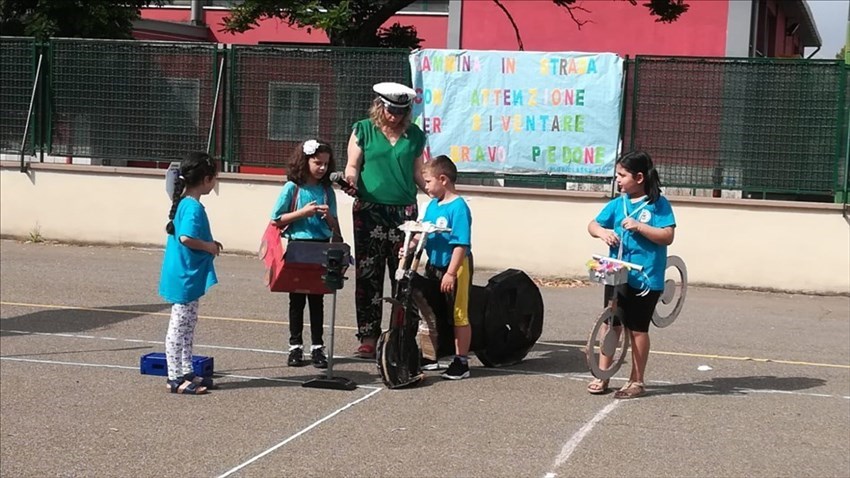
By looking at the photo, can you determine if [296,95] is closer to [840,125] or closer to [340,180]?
[840,125]

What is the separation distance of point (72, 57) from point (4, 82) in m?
1.06

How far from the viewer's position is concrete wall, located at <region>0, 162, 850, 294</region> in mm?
12500

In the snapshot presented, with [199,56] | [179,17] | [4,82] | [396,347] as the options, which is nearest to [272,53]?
[199,56]

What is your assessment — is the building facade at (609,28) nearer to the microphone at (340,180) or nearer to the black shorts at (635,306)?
the microphone at (340,180)

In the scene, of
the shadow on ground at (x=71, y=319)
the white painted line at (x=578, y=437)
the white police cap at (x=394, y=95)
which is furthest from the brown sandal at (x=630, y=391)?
the shadow on ground at (x=71, y=319)

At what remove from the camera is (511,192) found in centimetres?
1332

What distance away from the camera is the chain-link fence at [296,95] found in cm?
1385

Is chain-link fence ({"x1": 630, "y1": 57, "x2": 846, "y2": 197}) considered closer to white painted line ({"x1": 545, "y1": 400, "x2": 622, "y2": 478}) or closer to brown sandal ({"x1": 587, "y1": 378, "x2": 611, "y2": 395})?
brown sandal ({"x1": 587, "y1": 378, "x2": 611, "y2": 395})

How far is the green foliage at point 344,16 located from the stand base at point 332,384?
8.99 m

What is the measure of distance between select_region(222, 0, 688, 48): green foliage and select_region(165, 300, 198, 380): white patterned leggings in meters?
9.07

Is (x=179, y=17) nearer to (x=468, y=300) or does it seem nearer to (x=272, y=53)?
(x=272, y=53)

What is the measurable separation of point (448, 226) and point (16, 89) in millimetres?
9349

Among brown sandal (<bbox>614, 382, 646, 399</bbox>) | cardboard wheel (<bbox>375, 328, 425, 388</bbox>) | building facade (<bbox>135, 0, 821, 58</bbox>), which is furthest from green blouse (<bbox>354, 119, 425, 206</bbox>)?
building facade (<bbox>135, 0, 821, 58</bbox>)

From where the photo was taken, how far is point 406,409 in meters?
7.25
